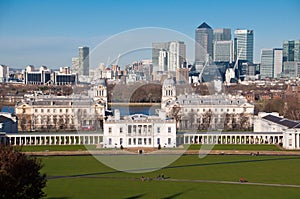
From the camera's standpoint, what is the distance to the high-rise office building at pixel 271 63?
609ft

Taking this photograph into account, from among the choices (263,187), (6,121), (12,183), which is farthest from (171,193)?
(6,121)

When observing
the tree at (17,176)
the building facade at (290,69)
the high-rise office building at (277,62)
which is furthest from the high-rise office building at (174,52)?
the high-rise office building at (277,62)

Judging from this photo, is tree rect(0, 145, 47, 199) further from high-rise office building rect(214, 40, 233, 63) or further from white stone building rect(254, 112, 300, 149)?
high-rise office building rect(214, 40, 233, 63)

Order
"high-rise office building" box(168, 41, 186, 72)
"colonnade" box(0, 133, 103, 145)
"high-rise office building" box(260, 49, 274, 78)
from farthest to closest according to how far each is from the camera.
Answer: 1. "high-rise office building" box(260, 49, 274, 78)
2. "colonnade" box(0, 133, 103, 145)
3. "high-rise office building" box(168, 41, 186, 72)

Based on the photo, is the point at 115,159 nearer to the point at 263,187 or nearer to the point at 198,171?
the point at 198,171

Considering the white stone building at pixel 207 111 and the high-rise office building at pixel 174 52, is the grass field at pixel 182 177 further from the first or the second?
the white stone building at pixel 207 111

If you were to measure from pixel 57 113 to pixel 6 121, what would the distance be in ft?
34.1

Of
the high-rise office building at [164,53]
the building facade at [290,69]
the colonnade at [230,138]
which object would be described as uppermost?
the building facade at [290,69]

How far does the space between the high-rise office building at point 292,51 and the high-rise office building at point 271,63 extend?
2.57 m

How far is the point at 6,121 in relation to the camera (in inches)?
1790

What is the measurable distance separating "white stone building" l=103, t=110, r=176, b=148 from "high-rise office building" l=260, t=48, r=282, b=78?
484ft

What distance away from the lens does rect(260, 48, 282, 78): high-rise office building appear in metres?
186

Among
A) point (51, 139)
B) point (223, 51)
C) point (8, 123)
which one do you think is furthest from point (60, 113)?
point (223, 51)

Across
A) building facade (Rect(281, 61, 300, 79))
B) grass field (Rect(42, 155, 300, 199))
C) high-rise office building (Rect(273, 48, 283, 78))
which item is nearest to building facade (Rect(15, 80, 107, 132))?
grass field (Rect(42, 155, 300, 199))
